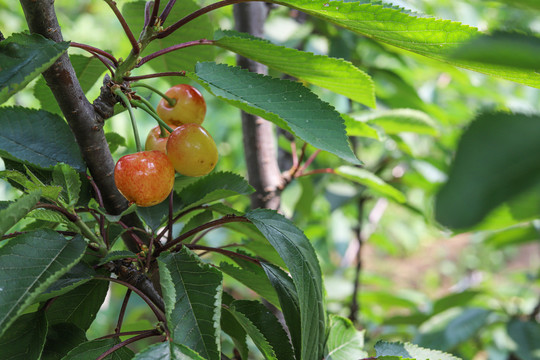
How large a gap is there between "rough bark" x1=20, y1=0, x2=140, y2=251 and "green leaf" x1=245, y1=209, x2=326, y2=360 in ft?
0.72

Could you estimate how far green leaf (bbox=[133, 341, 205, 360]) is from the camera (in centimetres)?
53

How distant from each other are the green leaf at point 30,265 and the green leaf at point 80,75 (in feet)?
1.14

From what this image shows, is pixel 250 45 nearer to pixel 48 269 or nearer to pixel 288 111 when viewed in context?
pixel 288 111

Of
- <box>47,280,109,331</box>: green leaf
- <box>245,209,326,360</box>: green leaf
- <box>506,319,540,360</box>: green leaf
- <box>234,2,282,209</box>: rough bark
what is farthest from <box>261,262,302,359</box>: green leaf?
<box>506,319,540,360</box>: green leaf

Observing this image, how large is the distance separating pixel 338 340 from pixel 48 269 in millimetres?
457

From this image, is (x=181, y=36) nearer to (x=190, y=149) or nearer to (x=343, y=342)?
(x=190, y=149)

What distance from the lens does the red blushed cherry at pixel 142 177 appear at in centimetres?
67

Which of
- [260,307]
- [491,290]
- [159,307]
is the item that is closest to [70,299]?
[159,307]

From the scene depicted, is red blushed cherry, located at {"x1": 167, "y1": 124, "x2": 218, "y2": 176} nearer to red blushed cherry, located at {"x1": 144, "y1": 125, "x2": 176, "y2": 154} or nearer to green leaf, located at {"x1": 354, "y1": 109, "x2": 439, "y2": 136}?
red blushed cherry, located at {"x1": 144, "y1": 125, "x2": 176, "y2": 154}

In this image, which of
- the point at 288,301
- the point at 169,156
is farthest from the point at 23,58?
the point at 288,301

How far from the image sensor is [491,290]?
6.97 feet

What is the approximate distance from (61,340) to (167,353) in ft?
0.71

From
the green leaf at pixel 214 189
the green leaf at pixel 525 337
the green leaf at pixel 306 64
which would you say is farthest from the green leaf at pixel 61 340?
the green leaf at pixel 525 337

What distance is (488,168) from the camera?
27cm
